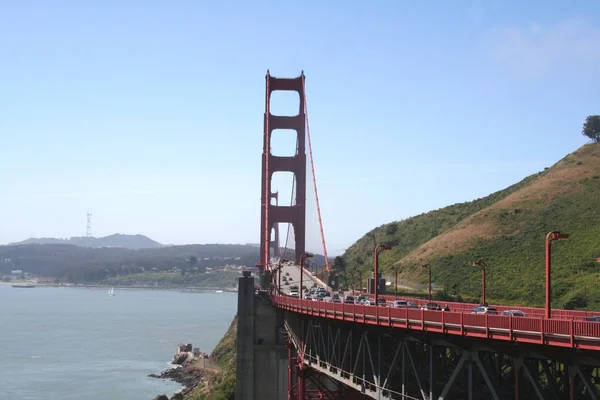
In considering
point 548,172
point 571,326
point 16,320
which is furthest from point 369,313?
point 16,320

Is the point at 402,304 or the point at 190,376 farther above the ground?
the point at 402,304

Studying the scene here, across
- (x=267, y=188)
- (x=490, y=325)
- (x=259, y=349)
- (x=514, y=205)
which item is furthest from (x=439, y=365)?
(x=514, y=205)

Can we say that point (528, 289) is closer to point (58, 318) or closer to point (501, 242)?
point (501, 242)

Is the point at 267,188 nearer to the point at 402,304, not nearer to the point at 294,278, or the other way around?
the point at 294,278

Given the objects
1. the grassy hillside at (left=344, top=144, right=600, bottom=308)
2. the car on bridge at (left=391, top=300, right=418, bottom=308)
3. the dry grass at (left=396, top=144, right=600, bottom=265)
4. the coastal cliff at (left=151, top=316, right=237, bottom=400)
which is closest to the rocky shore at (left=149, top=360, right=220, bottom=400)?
the coastal cliff at (left=151, top=316, right=237, bottom=400)

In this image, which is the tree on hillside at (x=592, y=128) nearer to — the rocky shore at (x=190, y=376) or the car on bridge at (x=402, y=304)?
the rocky shore at (x=190, y=376)

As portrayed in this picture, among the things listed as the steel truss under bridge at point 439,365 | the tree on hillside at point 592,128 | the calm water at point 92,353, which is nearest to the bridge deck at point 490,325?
the steel truss under bridge at point 439,365
